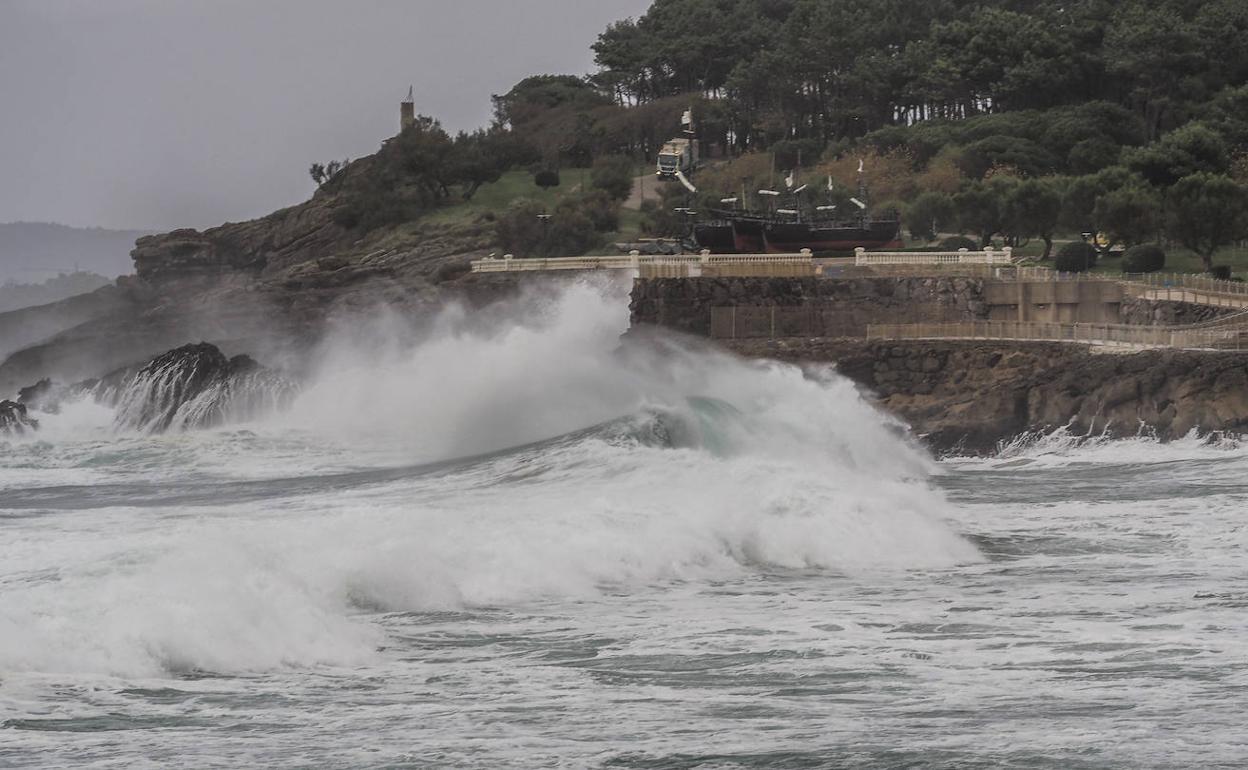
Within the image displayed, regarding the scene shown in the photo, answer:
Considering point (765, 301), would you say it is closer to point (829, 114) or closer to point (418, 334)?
point (418, 334)

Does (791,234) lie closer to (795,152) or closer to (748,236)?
(748,236)

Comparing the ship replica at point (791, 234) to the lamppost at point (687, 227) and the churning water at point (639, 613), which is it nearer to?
the lamppost at point (687, 227)

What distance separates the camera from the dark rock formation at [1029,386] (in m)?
41.3

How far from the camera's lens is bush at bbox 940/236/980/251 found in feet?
212

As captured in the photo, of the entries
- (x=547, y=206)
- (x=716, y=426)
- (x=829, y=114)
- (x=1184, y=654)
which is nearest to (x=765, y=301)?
(x=716, y=426)

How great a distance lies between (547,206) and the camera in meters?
85.4

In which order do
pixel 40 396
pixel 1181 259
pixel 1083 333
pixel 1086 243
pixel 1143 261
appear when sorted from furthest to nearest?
pixel 1181 259 < pixel 1086 243 < pixel 1143 261 < pixel 40 396 < pixel 1083 333

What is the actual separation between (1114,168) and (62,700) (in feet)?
186

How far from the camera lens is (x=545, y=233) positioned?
77.4m

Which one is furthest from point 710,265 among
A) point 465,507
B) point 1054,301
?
point 465,507

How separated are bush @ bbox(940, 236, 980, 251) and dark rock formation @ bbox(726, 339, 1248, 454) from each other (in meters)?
14.0

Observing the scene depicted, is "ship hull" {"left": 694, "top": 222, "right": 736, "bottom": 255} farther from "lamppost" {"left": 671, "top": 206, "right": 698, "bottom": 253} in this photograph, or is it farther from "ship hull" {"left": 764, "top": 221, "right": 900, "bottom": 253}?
"ship hull" {"left": 764, "top": 221, "right": 900, "bottom": 253}

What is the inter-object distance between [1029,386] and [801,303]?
1118cm

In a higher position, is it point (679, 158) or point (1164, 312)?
point (679, 158)
